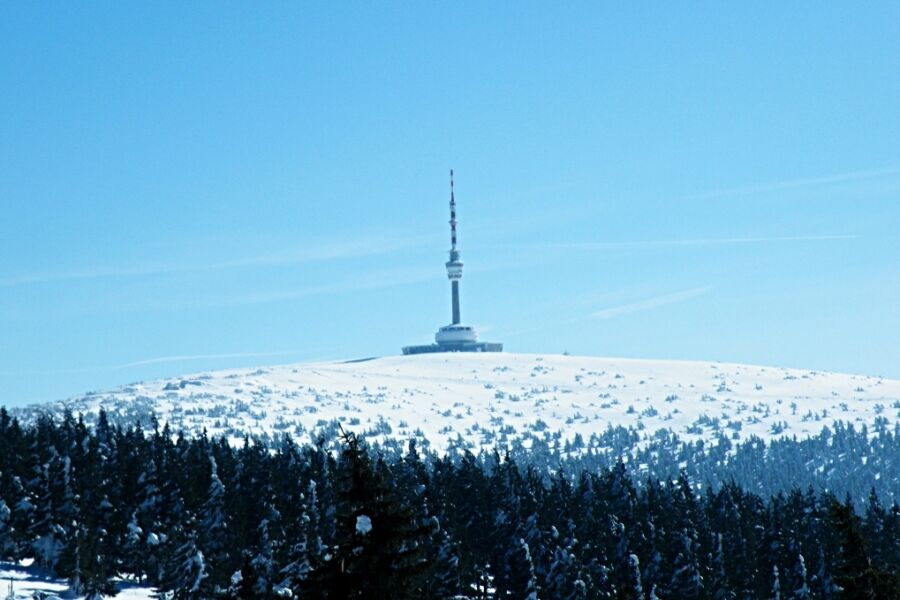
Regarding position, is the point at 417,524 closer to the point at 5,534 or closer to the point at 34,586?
the point at 34,586

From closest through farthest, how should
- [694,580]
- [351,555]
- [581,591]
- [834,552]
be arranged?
1. [351,555]
2. [581,591]
3. [694,580]
4. [834,552]

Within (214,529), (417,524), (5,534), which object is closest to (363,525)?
(417,524)

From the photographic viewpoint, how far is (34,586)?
88.1 m

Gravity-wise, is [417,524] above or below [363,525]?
below

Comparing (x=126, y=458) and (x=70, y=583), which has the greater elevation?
(x=126, y=458)

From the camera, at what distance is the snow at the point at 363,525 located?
19641mm

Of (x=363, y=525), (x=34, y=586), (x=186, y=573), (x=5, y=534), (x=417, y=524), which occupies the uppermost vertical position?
(x=363, y=525)

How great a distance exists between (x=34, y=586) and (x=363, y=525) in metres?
76.1

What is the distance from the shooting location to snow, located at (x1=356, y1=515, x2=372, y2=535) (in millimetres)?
19641

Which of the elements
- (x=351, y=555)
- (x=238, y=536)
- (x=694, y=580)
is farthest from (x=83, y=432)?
(x=351, y=555)

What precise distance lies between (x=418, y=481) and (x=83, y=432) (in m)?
39.9

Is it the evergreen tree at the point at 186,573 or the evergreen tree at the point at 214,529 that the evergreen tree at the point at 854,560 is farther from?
the evergreen tree at the point at 214,529

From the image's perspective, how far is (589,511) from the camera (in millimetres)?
114875

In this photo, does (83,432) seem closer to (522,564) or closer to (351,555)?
(522,564)
